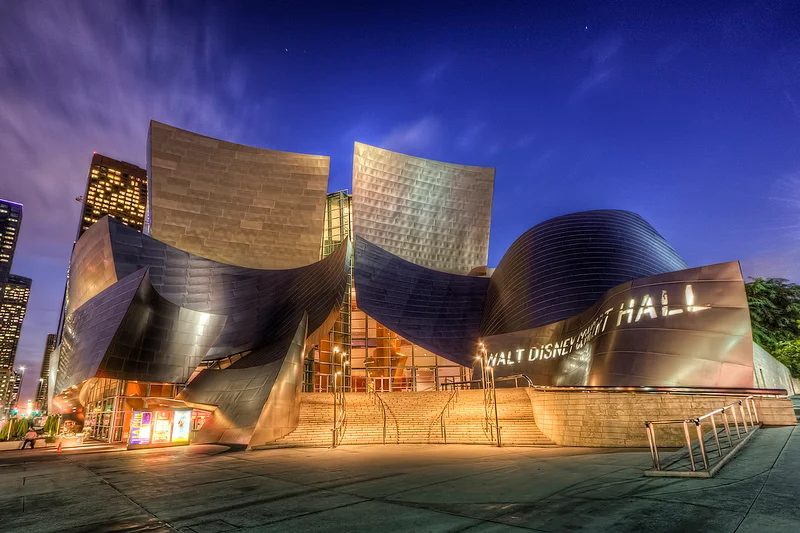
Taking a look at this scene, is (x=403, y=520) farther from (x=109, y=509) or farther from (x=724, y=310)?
(x=724, y=310)

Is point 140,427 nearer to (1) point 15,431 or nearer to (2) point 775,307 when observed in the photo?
(1) point 15,431

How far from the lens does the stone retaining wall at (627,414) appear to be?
1181 cm

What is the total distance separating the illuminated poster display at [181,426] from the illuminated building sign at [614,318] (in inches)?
771

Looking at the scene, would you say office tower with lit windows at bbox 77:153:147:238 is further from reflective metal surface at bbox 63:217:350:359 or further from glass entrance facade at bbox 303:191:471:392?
glass entrance facade at bbox 303:191:471:392

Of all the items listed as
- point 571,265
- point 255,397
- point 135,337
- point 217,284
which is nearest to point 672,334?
point 571,265

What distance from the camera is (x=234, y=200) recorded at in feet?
Result: 133

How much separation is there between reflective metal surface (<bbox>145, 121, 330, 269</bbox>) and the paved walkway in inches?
1242

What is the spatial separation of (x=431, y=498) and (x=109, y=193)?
234 meters

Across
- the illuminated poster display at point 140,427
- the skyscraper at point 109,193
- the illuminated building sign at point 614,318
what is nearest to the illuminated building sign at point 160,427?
the illuminated poster display at point 140,427

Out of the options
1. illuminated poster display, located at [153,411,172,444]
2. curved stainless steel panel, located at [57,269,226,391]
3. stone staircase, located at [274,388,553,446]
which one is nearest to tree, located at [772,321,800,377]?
stone staircase, located at [274,388,553,446]

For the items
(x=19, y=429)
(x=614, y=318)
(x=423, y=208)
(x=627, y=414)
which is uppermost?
(x=423, y=208)

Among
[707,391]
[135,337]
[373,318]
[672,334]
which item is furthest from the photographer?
[373,318]

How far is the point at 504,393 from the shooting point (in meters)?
21.8

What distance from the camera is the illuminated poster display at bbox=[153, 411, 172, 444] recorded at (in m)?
17.7
